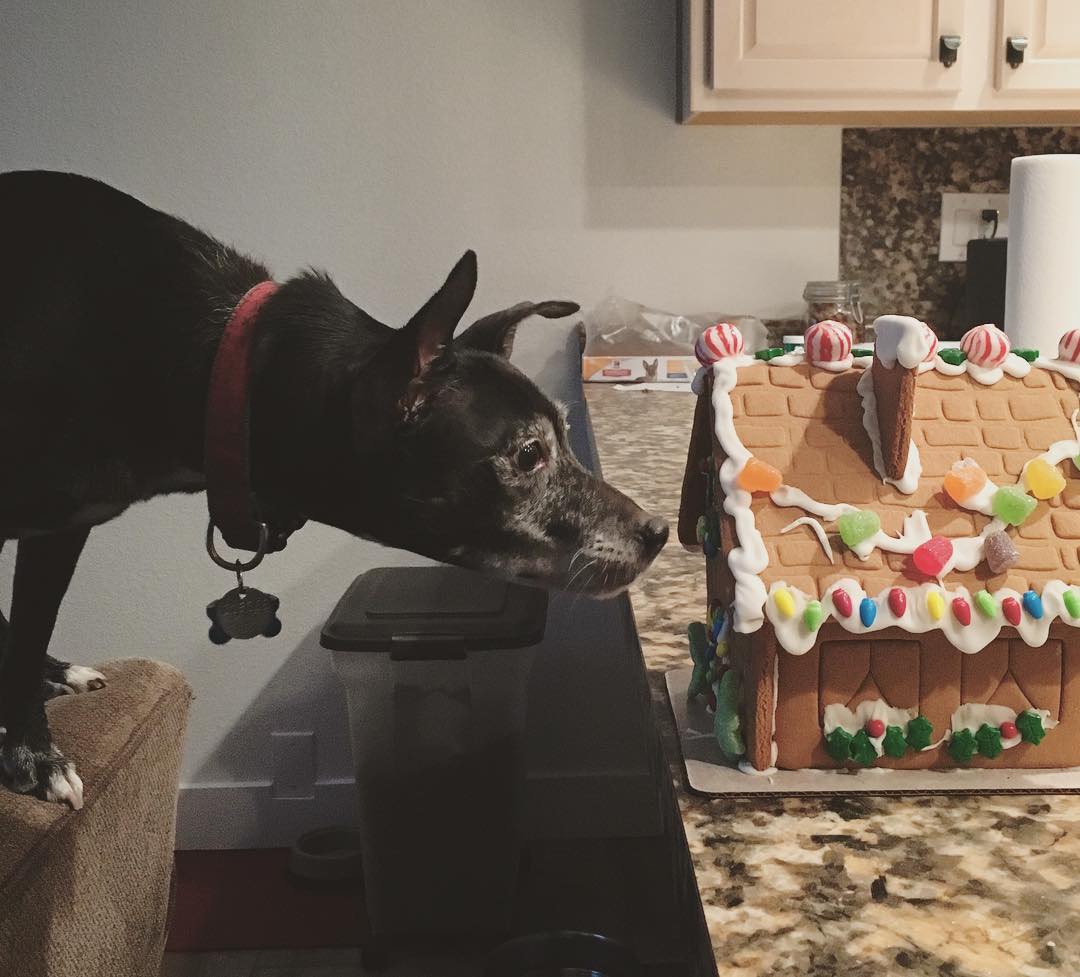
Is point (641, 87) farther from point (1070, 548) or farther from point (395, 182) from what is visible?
point (1070, 548)

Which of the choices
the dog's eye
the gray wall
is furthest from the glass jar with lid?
the dog's eye

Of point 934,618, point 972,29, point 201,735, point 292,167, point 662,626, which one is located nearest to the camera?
point 934,618

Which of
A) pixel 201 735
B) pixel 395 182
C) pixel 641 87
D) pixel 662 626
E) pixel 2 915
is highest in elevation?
pixel 641 87

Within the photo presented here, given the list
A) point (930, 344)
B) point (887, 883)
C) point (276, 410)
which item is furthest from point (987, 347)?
point (276, 410)

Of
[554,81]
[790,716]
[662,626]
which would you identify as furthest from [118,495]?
[554,81]

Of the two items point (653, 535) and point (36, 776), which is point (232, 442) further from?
point (36, 776)

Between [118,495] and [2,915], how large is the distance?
1.47 ft

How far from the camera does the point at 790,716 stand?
742mm

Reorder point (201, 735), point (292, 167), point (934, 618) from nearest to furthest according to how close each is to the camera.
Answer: point (934, 618), point (292, 167), point (201, 735)

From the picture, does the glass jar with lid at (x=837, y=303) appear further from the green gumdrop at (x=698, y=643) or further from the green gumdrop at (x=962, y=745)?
the green gumdrop at (x=962, y=745)

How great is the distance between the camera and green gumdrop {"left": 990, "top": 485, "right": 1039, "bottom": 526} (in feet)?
2.35

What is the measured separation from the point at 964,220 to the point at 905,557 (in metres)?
2.07

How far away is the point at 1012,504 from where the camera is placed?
72cm

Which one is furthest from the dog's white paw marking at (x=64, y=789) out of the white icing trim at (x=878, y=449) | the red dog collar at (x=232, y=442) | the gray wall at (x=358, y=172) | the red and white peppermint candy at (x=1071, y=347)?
the gray wall at (x=358, y=172)
